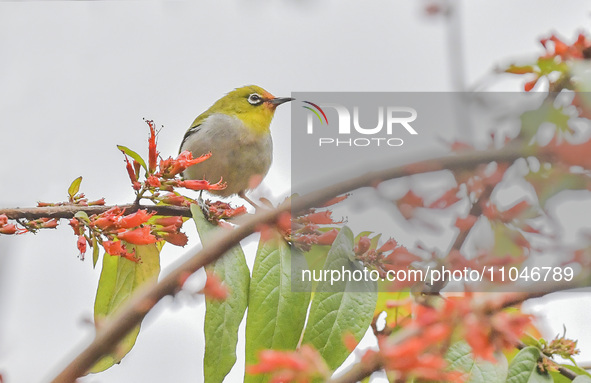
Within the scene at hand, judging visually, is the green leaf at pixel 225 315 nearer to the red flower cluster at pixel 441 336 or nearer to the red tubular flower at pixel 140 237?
the red tubular flower at pixel 140 237

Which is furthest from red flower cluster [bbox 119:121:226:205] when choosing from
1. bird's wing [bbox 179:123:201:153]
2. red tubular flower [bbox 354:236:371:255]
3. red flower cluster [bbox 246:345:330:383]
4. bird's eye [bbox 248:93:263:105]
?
bird's eye [bbox 248:93:263:105]

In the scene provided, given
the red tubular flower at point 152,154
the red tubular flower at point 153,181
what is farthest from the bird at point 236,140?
the red tubular flower at point 153,181

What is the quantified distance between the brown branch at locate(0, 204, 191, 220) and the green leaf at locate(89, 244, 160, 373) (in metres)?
0.05

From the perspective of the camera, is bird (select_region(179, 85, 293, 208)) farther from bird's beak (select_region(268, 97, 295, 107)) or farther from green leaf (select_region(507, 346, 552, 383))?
green leaf (select_region(507, 346, 552, 383))

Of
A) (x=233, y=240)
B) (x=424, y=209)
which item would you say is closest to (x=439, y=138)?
(x=424, y=209)

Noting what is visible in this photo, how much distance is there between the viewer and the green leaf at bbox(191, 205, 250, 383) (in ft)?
2.01

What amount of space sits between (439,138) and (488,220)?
0.27 ft

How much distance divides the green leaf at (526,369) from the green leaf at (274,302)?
0.20 metres

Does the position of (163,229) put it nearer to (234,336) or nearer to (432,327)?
(234,336)

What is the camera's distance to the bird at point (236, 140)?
5.38ft

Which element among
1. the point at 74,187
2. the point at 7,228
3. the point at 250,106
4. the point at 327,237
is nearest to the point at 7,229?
the point at 7,228

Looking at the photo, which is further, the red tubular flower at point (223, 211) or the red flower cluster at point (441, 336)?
the red tubular flower at point (223, 211)

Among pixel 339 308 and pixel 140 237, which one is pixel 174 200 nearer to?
pixel 140 237

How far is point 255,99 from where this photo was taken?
1.94m
